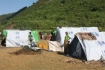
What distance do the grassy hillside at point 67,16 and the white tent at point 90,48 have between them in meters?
25.7

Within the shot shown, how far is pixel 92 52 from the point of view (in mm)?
17047

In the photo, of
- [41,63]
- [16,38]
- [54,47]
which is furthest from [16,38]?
[41,63]

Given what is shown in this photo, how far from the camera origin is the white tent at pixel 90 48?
17000 millimetres

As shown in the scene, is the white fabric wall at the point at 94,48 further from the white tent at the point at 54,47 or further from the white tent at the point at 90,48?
the white tent at the point at 54,47

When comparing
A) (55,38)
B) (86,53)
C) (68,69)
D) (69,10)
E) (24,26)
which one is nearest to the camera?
(68,69)

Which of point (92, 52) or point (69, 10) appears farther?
point (69, 10)

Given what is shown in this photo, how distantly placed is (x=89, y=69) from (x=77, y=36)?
455 centimetres

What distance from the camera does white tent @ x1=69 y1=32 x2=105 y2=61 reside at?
17.0 metres

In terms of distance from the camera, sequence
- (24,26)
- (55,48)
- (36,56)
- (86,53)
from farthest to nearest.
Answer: (24,26)
(55,48)
(36,56)
(86,53)

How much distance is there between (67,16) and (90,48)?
38.4m

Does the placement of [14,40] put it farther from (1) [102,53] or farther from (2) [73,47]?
(1) [102,53]

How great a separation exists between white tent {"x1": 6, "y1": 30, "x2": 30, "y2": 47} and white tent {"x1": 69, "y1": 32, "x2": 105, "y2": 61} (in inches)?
290

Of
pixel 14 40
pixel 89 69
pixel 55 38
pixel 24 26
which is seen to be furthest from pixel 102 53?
pixel 24 26

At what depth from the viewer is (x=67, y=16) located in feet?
182
